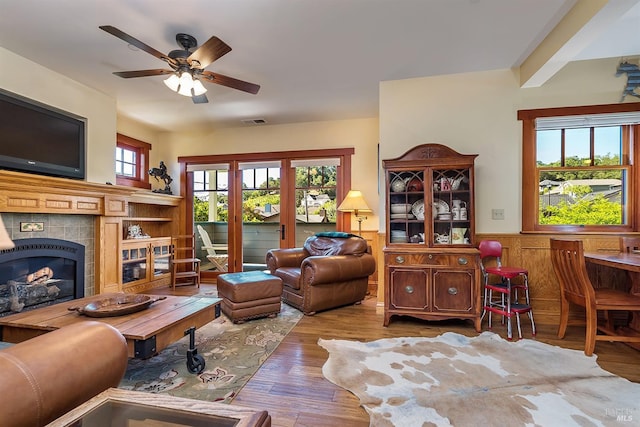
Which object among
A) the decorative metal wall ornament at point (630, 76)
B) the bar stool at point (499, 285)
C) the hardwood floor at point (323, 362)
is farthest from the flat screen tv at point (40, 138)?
the decorative metal wall ornament at point (630, 76)

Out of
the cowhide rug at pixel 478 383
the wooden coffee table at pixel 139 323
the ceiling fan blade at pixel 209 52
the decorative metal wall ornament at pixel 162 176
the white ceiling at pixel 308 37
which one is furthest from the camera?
the decorative metal wall ornament at pixel 162 176

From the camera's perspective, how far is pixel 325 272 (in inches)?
139

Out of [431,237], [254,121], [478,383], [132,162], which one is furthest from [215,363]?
[132,162]

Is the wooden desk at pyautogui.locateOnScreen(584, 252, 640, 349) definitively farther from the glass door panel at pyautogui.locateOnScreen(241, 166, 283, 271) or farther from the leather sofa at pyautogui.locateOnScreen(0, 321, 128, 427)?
the glass door panel at pyautogui.locateOnScreen(241, 166, 283, 271)

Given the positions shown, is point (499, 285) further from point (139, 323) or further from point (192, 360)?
point (139, 323)

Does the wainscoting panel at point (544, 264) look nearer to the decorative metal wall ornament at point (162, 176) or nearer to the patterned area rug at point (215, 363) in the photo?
the patterned area rug at point (215, 363)

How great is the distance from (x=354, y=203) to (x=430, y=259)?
1.68m

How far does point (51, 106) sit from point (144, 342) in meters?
3.20

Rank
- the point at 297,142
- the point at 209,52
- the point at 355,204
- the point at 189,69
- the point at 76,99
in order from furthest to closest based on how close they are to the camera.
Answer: the point at 297,142 < the point at 355,204 < the point at 76,99 < the point at 189,69 < the point at 209,52

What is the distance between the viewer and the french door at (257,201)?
5211mm

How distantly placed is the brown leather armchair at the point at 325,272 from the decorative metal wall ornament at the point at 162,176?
8.25 ft

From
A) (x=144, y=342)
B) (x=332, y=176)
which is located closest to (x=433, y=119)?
(x=332, y=176)

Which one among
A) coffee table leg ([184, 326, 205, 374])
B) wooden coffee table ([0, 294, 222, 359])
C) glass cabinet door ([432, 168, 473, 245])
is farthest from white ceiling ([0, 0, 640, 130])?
coffee table leg ([184, 326, 205, 374])

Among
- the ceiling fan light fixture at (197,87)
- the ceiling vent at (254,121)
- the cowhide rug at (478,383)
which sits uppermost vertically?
the ceiling vent at (254,121)
